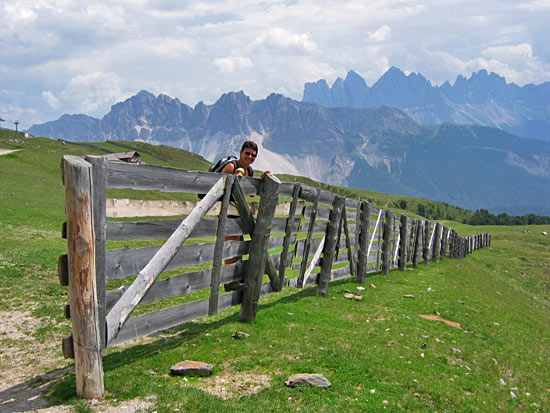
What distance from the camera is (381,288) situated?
52.1 ft

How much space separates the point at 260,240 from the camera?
29.5ft

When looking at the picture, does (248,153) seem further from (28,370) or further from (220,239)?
(28,370)

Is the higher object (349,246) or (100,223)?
(100,223)

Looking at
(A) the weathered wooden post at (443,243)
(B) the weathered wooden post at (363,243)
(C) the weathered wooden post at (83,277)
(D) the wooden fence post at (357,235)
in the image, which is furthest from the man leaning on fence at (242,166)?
(A) the weathered wooden post at (443,243)

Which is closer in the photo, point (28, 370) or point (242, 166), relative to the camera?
point (28, 370)

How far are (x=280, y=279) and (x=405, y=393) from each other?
4.37 m

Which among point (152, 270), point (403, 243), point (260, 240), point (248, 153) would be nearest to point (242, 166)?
point (248, 153)

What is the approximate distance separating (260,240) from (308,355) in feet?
8.28

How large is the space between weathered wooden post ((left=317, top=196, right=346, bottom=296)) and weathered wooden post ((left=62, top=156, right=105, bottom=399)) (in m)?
8.38

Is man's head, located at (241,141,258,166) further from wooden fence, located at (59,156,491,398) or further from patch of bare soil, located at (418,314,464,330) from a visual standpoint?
patch of bare soil, located at (418,314,464,330)

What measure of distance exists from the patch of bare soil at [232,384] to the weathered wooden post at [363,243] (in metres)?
9.56

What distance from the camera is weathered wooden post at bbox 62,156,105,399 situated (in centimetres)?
523

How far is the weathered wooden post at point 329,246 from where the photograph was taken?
12984mm

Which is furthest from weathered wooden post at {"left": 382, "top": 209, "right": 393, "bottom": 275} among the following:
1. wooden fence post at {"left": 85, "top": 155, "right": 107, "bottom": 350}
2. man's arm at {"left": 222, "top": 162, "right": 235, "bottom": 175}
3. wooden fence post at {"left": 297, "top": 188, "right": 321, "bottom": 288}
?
Answer: wooden fence post at {"left": 85, "top": 155, "right": 107, "bottom": 350}
